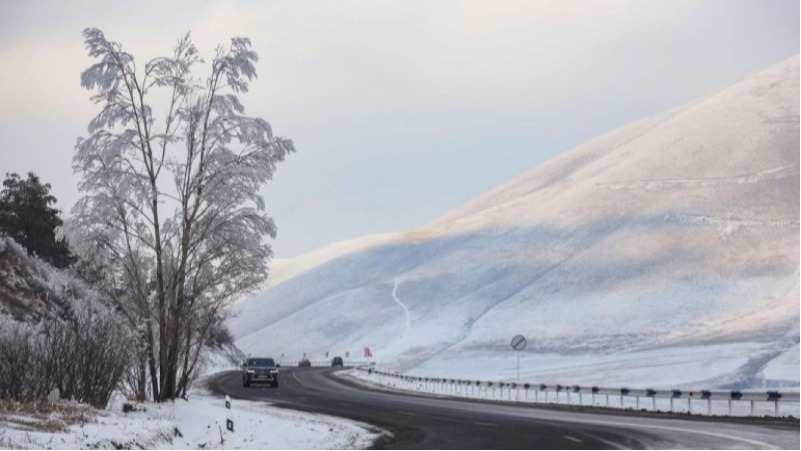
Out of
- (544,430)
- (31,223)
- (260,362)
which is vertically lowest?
(544,430)

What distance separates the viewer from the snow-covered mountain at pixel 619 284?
106 m

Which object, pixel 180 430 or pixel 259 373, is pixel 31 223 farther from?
pixel 180 430

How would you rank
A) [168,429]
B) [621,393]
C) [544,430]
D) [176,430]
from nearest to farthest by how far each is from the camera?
1. [168,429]
2. [176,430]
3. [544,430]
4. [621,393]

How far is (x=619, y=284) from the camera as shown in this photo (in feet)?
472

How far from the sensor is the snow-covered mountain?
10631 cm

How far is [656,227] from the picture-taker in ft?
518

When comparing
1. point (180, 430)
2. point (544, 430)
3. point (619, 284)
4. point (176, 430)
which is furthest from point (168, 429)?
point (619, 284)

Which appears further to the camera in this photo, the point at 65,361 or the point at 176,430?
the point at 65,361

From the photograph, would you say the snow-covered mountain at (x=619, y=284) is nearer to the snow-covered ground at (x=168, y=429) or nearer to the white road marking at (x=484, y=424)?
the white road marking at (x=484, y=424)

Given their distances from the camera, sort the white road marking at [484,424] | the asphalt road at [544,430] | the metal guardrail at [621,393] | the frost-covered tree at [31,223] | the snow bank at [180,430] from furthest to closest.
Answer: the frost-covered tree at [31,223] < the metal guardrail at [621,393] < the white road marking at [484,424] < the asphalt road at [544,430] < the snow bank at [180,430]

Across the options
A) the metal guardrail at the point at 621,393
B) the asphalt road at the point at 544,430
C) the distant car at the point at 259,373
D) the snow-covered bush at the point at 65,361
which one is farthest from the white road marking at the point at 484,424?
the distant car at the point at 259,373

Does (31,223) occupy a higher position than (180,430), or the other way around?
(31,223)

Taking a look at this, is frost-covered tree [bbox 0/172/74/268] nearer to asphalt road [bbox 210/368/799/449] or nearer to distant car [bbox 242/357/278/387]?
distant car [bbox 242/357/278/387]

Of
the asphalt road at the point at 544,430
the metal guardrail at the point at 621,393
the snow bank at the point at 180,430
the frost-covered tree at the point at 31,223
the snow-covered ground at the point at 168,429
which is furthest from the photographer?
the frost-covered tree at the point at 31,223
